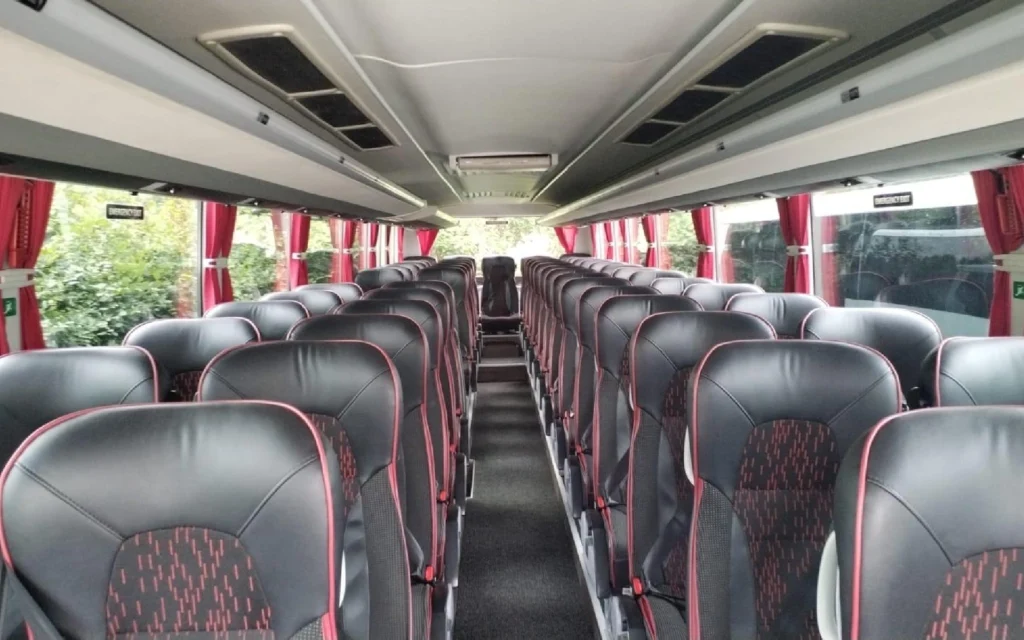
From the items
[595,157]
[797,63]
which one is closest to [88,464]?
[797,63]

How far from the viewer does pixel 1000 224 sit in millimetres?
4047

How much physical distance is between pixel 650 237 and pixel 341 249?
6.08 metres

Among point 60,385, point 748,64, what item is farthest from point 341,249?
point 60,385

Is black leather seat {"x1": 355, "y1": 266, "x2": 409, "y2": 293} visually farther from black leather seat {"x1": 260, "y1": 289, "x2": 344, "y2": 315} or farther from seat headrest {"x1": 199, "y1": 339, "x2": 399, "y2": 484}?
seat headrest {"x1": 199, "y1": 339, "x2": 399, "y2": 484}

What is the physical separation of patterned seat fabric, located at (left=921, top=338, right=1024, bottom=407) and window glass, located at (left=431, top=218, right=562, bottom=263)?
14769mm

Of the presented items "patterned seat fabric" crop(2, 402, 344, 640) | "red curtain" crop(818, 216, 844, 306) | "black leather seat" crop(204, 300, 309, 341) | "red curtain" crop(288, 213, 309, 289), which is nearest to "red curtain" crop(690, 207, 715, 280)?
"red curtain" crop(818, 216, 844, 306)

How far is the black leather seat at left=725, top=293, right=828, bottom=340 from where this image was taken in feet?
14.0

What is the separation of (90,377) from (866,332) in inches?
137

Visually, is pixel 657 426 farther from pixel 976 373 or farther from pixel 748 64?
pixel 748 64

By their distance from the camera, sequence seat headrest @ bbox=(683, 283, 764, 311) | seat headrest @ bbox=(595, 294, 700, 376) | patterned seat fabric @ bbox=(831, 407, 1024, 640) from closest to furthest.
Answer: patterned seat fabric @ bbox=(831, 407, 1024, 640)
seat headrest @ bbox=(595, 294, 700, 376)
seat headrest @ bbox=(683, 283, 764, 311)

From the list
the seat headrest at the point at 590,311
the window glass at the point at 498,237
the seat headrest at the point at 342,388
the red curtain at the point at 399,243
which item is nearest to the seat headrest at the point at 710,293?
the seat headrest at the point at 590,311

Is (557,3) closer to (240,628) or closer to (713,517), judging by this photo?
(713,517)

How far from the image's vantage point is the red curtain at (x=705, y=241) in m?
9.58

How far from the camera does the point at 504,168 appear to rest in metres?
7.79
